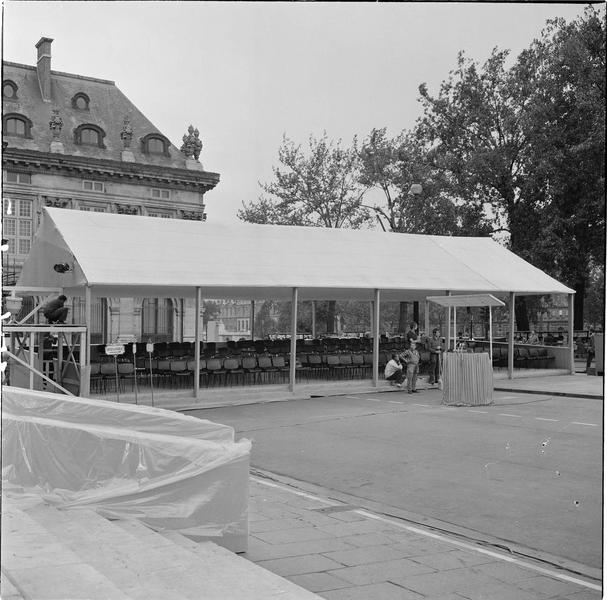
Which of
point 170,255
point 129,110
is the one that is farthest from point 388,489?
point 129,110

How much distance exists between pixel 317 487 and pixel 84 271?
831 centimetres

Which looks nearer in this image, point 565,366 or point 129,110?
point 565,366

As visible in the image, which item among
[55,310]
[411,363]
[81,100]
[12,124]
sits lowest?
[411,363]

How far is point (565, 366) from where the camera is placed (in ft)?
78.9

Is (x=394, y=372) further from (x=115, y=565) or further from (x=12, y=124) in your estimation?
(x=115, y=565)

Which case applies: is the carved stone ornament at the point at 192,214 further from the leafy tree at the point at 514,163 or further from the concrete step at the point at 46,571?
the concrete step at the point at 46,571

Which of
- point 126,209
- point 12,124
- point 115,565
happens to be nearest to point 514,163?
point 12,124

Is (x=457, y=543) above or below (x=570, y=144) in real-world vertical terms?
below

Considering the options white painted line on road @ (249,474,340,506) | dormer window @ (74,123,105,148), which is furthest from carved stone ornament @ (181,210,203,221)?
white painted line on road @ (249,474,340,506)

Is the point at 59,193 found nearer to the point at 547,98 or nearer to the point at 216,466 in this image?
the point at 547,98

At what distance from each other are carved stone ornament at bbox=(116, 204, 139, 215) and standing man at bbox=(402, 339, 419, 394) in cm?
2712

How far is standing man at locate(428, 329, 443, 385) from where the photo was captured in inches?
782

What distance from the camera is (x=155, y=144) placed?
4944 centimetres

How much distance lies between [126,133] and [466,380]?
113ft
